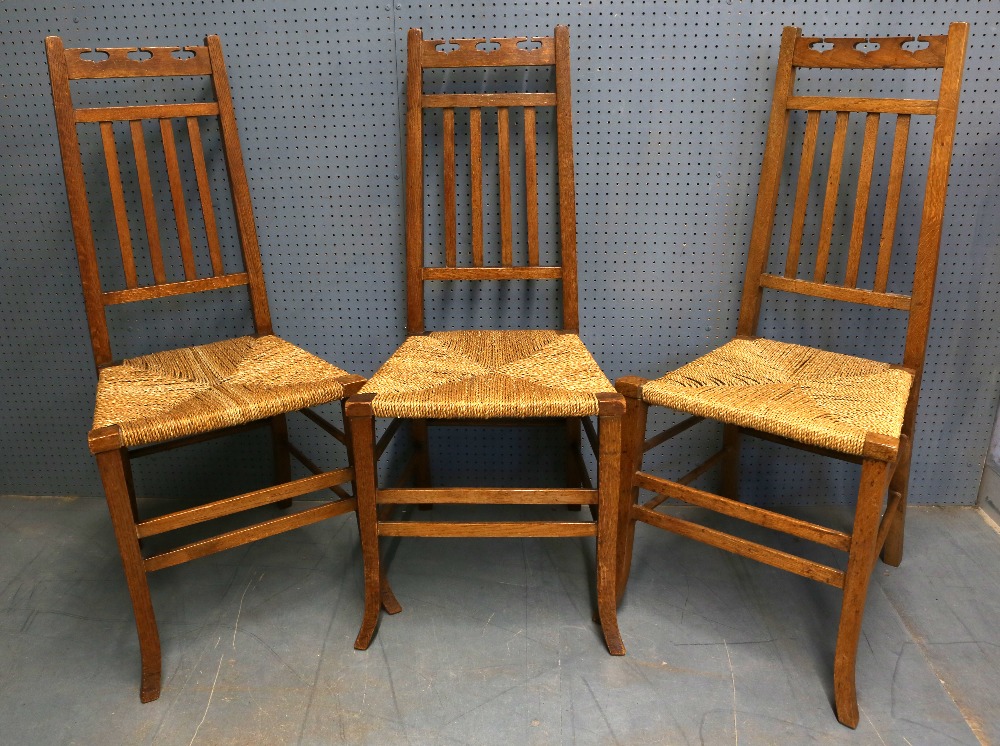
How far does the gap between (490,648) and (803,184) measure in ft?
4.11

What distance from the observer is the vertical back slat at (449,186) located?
174cm

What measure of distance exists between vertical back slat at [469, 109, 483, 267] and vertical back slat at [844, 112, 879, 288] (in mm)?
850

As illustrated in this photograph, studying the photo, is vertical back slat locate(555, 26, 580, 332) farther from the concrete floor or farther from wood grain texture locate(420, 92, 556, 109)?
the concrete floor

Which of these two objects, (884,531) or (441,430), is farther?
(441,430)

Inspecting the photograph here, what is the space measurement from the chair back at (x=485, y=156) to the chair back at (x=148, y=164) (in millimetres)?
402

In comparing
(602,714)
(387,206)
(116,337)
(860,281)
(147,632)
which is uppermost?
(387,206)

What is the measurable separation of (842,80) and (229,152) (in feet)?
4.73

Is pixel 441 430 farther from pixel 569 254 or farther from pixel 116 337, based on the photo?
pixel 116 337

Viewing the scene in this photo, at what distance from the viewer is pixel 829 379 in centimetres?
159

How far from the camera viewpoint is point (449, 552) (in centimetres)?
195

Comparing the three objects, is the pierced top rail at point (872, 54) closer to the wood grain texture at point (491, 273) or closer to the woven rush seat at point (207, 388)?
the wood grain texture at point (491, 273)

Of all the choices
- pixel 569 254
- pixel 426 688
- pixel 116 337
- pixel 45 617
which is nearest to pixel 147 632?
pixel 45 617

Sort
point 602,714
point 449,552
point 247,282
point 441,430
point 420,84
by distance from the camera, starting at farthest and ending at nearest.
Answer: point 441,430, point 449,552, point 247,282, point 420,84, point 602,714

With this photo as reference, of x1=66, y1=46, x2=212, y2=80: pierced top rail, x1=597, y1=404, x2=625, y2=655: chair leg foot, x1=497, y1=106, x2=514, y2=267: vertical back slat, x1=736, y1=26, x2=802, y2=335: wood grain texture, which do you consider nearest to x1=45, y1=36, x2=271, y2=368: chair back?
x1=66, y1=46, x2=212, y2=80: pierced top rail
